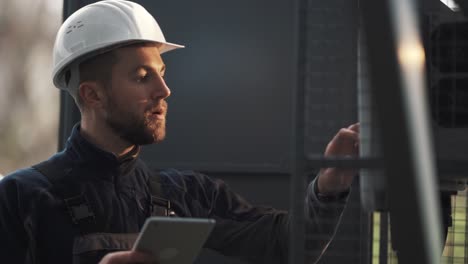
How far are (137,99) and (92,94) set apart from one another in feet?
0.63

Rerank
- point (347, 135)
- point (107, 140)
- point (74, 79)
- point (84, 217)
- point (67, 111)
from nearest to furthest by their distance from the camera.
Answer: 1. point (347, 135)
2. point (84, 217)
3. point (107, 140)
4. point (74, 79)
5. point (67, 111)

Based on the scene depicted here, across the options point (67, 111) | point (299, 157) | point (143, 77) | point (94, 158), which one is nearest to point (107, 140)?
point (94, 158)

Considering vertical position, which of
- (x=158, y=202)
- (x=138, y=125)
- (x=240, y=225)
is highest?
(x=138, y=125)

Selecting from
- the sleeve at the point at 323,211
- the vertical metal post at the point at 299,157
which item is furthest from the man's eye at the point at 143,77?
the vertical metal post at the point at 299,157

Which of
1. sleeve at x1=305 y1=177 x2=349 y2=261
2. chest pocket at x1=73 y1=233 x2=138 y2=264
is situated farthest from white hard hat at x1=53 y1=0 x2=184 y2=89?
sleeve at x1=305 y1=177 x2=349 y2=261

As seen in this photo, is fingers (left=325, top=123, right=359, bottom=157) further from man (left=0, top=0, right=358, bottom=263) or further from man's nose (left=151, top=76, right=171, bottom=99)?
man's nose (left=151, top=76, right=171, bottom=99)

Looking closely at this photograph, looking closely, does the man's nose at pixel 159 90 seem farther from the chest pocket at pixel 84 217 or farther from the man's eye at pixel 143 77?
the chest pocket at pixel 84 217

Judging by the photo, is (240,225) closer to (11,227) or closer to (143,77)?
(143,77)

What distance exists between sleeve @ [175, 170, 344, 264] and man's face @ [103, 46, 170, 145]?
0.92ft

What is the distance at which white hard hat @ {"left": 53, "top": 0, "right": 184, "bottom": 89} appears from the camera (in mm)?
2975

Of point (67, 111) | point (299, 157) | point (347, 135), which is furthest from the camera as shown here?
point (67, 111)

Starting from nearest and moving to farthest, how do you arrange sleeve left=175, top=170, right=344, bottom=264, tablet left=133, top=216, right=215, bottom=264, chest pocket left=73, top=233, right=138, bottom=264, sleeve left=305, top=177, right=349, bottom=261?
tablet left=133, top=216, right=215, bottom=264 → sleeve left=305, top=177, right=349, bottom=261 → chest pocket left=73, top=233, right=138, bottom=264 → sleeve left=175, top=170, right=344, bottom=264

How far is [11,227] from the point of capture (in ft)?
8.82

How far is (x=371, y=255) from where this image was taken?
2.24 meters
